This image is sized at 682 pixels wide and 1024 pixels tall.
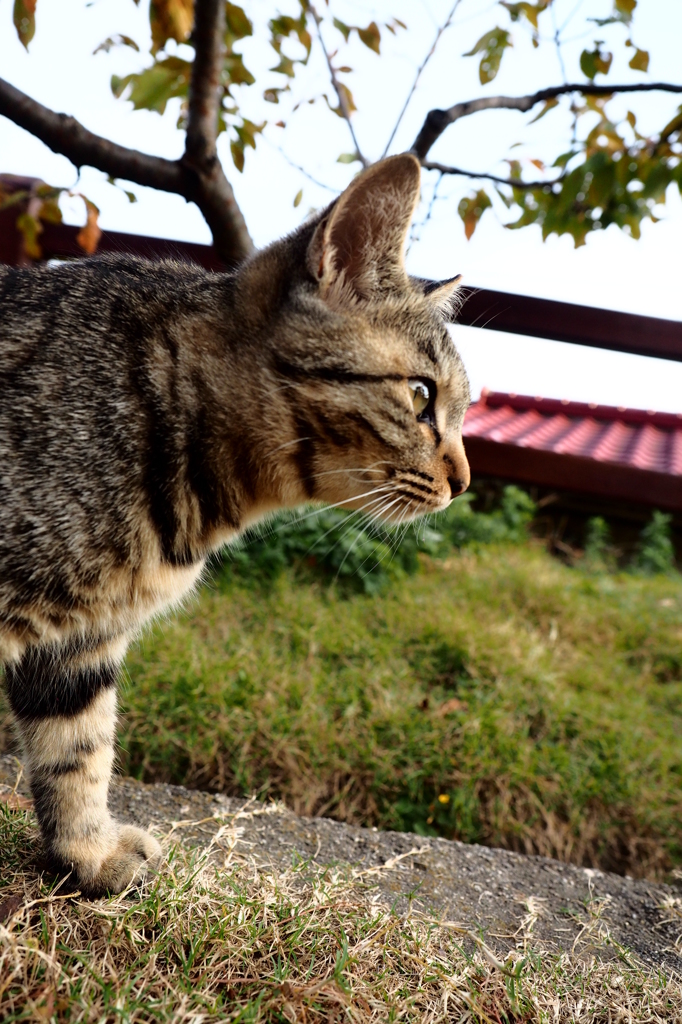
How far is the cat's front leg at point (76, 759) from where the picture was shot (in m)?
1.42

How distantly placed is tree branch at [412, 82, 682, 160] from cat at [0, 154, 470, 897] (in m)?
1.30

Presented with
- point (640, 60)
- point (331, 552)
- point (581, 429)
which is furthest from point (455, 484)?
point (581, 429)

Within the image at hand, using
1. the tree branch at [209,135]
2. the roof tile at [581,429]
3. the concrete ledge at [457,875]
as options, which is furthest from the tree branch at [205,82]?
the roof tile at [581,429]

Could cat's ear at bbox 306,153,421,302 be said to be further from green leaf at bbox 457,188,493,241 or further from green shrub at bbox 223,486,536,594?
green shrub at bbox 223,486,536,594

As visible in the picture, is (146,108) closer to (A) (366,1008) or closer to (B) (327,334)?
(B) (327,334)

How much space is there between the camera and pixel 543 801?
2.35 m

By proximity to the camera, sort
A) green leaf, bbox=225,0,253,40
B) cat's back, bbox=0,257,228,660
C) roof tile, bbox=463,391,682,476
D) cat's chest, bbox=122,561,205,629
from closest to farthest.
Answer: cat's back, bbox=0,257,228,660 < cat's chest, bbox=122,561,205,629 < green leaf, bbox=225,0,253,40 < roof tile, bbox=463,391,682,476

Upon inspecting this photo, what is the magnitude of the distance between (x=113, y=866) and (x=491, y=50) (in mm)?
2423

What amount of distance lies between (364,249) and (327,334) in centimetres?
19

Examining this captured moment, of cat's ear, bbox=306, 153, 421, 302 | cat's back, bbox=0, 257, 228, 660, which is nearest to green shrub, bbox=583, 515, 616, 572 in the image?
cat's ear, bbox=306, 153, 421, 302

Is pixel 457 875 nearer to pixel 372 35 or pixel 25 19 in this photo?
pixel 25 19

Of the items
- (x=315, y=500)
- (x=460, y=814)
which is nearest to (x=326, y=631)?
(x=460, y=814)

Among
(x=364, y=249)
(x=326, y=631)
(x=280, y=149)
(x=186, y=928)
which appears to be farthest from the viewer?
(x=326, y=631)

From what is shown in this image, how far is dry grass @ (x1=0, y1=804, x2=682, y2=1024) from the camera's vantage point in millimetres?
1128
